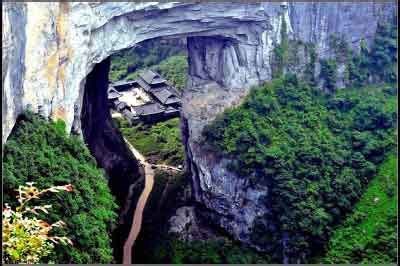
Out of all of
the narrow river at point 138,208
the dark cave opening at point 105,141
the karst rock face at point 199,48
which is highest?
the karst rock face at point 199,48

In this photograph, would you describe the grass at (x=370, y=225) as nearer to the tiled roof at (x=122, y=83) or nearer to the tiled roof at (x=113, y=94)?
the tiled roof at (x=113, y=94)

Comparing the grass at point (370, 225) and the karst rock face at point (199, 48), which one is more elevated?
the karst rock face at point (199, 48)

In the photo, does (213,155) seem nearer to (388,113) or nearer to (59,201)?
(388,113)

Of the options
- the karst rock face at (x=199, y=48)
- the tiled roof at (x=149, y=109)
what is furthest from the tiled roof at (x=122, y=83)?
the karst rock face at (x=199, y=48)

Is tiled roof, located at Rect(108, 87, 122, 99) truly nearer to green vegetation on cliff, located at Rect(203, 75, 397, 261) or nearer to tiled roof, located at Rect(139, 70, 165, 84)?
tiled roof, located at Rect(139, 70, 165, 84)

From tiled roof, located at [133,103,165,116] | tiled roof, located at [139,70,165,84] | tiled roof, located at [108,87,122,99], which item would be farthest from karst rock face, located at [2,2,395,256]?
tiled roof, located at [139,70,165,84]

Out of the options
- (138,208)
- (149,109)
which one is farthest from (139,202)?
(149,109)

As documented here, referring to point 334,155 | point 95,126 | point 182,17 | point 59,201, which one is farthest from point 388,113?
point 59,201
